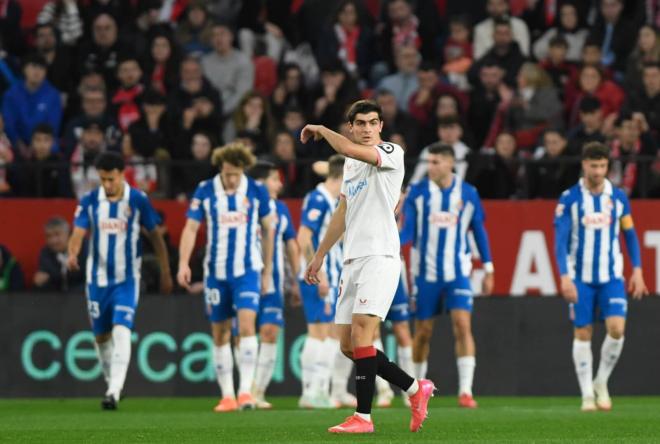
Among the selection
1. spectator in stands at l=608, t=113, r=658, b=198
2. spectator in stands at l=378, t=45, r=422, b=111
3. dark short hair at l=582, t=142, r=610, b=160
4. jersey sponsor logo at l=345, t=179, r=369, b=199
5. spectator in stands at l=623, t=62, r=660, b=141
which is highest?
spectator in stands at l=378, t=45, r=422, b=111

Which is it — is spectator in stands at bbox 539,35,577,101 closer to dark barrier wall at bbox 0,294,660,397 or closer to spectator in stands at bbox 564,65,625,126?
spectator in stands at bbox 564,65,625,126

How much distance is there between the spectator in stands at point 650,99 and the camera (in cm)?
1886

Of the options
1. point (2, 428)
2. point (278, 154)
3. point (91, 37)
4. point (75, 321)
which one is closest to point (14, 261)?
point (75, 321)

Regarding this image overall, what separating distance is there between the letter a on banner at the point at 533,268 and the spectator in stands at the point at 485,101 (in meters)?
1.93

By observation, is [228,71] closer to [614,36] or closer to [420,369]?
[614,36]

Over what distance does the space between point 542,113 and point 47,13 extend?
265 inches

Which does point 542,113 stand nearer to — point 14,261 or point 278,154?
point 278,154

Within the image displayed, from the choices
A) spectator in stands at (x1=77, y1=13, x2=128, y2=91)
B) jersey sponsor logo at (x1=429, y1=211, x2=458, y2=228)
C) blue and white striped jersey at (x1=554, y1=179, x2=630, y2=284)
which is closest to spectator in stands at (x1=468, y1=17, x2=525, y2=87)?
spectator in stands at (x1=77, y1=13, x2=128, y2=91)

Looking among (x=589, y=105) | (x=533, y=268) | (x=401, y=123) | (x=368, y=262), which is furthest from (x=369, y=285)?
(x=401, y=123)

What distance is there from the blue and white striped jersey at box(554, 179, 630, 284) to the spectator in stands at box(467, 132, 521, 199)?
3112mm

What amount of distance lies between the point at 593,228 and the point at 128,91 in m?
7.44

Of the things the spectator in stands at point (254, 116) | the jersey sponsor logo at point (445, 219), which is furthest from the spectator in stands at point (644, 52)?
the jersey sponsor logo at point (445, 219)

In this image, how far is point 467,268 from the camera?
15219 millimetres

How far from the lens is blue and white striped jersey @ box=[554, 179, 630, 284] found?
14422 mm
